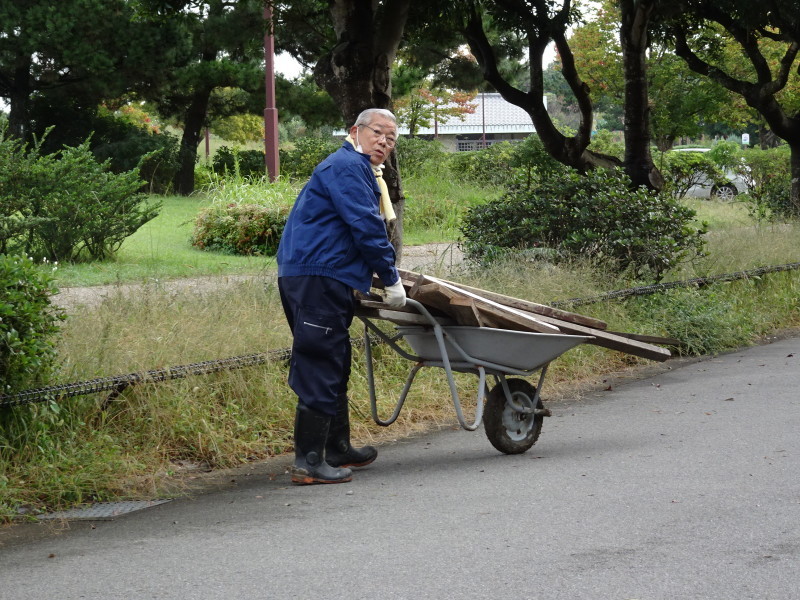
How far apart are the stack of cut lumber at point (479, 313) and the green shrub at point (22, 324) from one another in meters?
1.65

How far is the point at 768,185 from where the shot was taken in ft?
72.6

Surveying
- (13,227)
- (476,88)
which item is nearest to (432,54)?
(476,88)

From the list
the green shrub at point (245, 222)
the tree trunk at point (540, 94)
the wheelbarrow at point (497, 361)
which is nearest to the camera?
the wheelbarrow at point (497, 361)

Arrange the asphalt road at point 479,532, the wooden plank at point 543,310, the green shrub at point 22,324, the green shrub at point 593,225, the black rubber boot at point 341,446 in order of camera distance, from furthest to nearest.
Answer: the green shrub at point 593,225 → the wooden plank at point 543,310 → the black rubber boot at point 341,446 → the green shrub at point 22,324 → the asphalt road at point 479,532

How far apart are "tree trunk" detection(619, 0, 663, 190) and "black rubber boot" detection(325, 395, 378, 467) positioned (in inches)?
335

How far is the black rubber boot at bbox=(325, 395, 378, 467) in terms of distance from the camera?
6156mm

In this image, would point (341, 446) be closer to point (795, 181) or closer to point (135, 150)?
point (795, 181)

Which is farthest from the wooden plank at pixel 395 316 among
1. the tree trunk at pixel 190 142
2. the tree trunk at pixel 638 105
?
the tree trunk at pixel 190 142

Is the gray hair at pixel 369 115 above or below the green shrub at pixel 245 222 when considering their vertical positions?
above

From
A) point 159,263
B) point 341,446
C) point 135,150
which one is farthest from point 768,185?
point 341,446

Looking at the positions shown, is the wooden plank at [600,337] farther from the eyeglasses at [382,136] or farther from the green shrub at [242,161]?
the green shrub at [242,161]

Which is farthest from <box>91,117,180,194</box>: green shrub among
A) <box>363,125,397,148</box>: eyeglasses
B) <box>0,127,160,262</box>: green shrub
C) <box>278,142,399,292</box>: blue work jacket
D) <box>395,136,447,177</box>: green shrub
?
<box>278,142,399,292</box>: blue work jacket

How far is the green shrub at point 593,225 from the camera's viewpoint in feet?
36.3

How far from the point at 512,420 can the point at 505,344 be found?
634 mm
